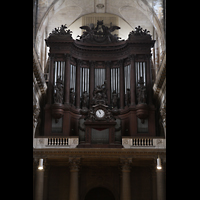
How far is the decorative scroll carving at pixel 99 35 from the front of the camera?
92.1ft

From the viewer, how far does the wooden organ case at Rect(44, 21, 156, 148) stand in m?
23.6

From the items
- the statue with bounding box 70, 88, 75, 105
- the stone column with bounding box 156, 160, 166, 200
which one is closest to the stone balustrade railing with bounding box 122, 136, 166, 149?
the stone column with bounding box 156, 160, 166, 200

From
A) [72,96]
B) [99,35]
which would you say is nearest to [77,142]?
[72,96]

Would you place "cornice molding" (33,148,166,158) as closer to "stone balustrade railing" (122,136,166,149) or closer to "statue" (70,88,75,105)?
"stone balustrade railing" (122,136,166,149)

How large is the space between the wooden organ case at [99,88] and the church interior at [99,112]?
7 cm

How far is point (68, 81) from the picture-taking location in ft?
83.2

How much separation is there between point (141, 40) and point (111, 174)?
32.9ft

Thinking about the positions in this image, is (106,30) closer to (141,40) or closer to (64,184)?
(141,40)

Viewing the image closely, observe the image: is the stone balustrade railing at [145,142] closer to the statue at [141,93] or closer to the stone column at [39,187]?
the statue at [141,93]

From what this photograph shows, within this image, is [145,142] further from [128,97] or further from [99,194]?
[99,194]

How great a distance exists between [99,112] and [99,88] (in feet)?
8.58

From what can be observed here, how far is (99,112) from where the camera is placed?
23.7 m

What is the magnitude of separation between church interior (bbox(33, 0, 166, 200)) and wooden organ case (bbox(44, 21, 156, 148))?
0.07 metres
